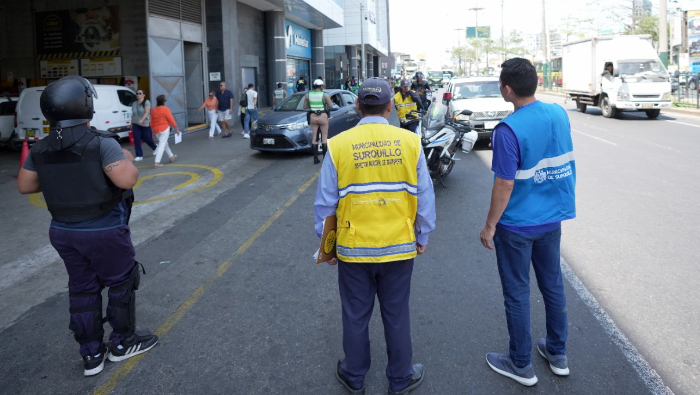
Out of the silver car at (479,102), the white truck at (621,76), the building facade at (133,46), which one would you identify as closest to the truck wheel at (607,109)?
the white truck at (621,76)

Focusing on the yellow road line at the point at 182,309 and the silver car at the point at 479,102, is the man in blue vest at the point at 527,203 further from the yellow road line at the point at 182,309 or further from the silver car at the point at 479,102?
the silver car at the point at 479,102

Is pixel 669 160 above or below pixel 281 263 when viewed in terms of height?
above

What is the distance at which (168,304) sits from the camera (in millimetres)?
4656

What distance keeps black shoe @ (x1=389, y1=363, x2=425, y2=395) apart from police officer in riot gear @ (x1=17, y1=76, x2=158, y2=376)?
192 cm

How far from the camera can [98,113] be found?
14250mm

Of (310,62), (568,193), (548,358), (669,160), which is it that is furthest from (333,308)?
(310,62)

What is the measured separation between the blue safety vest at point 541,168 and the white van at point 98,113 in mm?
12188

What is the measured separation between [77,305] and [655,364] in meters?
3.72

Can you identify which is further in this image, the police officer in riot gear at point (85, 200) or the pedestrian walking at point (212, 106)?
the pedestrian walking at point (212, 106)

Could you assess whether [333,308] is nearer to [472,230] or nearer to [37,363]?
[37,363]

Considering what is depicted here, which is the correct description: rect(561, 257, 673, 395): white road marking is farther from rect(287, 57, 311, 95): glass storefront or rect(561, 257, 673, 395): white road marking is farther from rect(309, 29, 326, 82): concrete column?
rect(309, 29, 326, 82): concrete column

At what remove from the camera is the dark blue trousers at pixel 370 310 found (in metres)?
3.08

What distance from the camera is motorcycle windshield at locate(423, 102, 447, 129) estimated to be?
29.5 feet

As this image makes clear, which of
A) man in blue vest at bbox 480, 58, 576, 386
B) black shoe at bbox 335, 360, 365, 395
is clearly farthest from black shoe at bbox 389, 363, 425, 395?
man in blue vest at bbox 480, 58, 576, 386
